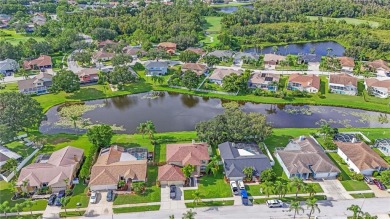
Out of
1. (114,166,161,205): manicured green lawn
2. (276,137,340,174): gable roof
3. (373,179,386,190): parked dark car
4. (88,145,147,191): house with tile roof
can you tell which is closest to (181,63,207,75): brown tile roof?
(276,137,340,174): gable roof

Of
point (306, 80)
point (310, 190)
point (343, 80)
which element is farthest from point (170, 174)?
point (343, 80)

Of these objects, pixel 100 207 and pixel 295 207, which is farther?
pixel 100 207

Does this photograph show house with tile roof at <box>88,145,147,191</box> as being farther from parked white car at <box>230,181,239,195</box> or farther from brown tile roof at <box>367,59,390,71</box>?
brown tile roof at <box>367,59,390,71</box>

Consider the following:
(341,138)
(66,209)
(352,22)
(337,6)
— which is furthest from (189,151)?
(337,6)

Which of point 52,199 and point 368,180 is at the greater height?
point 368,180

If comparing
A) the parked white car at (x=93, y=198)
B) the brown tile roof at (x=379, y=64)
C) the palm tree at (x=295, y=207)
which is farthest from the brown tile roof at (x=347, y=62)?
the parked white car at (x=93, y=198)

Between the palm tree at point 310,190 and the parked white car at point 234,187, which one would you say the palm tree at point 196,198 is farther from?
the palm tree at point 310,190

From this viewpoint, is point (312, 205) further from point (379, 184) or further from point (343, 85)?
point (343, 85)
